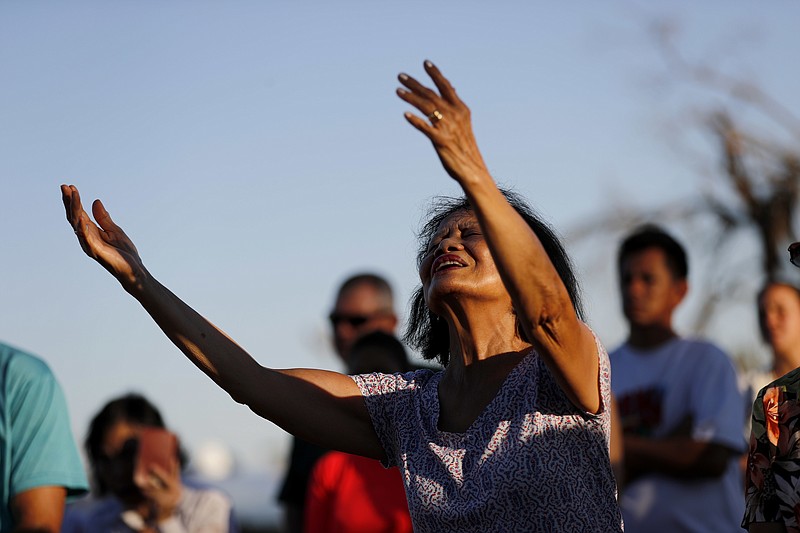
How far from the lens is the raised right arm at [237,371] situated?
11.6 ft

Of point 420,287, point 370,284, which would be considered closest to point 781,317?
point 370,284

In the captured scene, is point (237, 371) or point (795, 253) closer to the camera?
point (795, 253)

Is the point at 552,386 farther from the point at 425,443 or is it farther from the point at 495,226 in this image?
the point at 495,226

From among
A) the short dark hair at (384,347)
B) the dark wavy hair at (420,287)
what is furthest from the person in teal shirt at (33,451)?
the short dark hair at (384,347)

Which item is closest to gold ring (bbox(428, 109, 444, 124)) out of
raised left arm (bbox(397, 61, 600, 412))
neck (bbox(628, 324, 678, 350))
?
raised left arm (bbox(397, 61, 600, 412))

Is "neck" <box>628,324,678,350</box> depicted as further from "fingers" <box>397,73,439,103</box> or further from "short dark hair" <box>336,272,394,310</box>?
"fingers" <box>397,73,439,103</box>

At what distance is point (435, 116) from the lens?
2.88 m

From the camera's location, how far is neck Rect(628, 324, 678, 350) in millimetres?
5906

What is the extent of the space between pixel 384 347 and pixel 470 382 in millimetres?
2290

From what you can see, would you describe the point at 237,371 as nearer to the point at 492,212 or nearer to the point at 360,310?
the point at 492,212

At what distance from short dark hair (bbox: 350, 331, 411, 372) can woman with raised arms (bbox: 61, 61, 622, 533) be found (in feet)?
6.01

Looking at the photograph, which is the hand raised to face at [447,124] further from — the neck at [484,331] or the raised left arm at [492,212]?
the neck at [484,331]

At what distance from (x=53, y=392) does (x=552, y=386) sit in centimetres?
169

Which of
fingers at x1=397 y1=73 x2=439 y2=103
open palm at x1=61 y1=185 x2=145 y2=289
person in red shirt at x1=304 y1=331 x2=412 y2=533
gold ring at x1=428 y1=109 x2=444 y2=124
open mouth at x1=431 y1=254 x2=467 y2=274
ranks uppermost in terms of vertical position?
fingers at x1=397 y1=73 x2=439 y2=103
